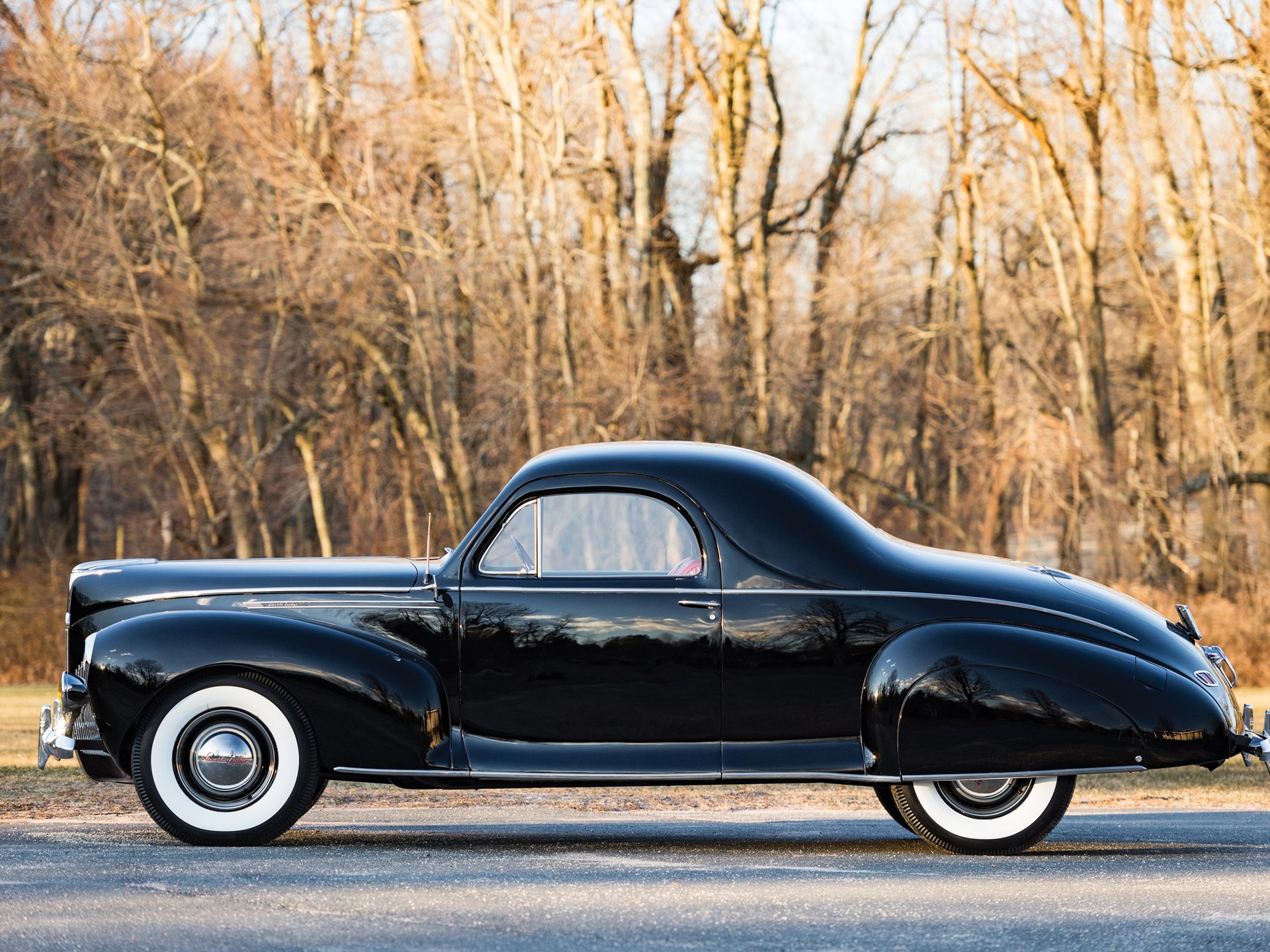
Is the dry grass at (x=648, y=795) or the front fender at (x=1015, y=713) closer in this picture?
the front fender at (x=1015, y=713)

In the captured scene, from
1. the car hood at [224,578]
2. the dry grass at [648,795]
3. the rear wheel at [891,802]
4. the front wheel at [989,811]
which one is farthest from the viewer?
the dry grass at [648,795]

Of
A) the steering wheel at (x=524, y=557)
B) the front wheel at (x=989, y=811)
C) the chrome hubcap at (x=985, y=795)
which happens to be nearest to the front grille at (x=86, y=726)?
the steering wheel at (x=524, y=557)

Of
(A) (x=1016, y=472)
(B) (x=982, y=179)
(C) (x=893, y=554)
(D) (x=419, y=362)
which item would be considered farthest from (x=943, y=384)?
(C) (x=893, y=554)

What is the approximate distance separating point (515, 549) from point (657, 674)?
2.82 feet

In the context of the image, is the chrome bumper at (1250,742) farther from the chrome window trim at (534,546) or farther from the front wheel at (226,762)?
the front wheel at (226,762)

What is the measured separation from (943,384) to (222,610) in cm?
2608

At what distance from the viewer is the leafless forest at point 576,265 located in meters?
24.1

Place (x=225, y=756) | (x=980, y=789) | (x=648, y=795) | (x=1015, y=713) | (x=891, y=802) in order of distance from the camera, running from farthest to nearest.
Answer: (x=648, y=795)
(x=891, y=802)
(x=980, y=789)
(x=225, y=756)
(x=1015, y=713)

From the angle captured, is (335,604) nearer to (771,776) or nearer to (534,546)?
(534,546)

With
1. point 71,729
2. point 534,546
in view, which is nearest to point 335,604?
point 534,546

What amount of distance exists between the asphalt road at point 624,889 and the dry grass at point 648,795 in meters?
1.40

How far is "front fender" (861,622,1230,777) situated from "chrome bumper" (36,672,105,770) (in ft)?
11.4

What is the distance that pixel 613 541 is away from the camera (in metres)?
7.34

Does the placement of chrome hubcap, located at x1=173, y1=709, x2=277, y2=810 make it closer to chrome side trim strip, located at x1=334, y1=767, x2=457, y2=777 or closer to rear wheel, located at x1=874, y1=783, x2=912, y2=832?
chrome side trim strip, located at x1=334, y1=767, x2=457, y2=777
